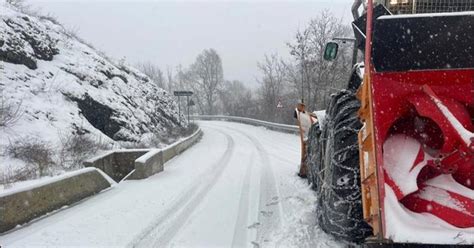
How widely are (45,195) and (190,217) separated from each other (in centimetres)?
214

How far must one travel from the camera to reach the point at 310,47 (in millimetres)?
25297

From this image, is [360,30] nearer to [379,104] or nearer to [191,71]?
[379,104]

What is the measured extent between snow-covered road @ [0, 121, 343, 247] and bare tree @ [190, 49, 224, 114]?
7217cm

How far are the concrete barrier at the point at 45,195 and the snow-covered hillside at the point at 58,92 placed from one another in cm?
432

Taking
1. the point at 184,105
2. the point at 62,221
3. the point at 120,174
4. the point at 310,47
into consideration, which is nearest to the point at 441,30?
the point at 62,221

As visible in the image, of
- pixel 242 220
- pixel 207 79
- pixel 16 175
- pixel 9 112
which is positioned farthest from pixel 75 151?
pixel 207 79

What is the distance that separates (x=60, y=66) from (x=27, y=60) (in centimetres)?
227

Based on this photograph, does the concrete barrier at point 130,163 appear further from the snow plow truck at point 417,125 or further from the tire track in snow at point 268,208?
the snow plow truck at point 417,125

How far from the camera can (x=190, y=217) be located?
5.87 meters

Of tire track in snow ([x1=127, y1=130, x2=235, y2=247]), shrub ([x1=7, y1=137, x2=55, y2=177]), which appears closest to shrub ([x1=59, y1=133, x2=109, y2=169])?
shrub ([x1=7, y1=137, x2=55, y2=177])

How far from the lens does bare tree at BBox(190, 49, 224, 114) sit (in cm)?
8194

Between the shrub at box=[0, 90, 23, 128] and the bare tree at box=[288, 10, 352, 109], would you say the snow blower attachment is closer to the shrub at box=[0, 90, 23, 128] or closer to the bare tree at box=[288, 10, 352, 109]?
the shrub at box=[0, 90, 23, 128]

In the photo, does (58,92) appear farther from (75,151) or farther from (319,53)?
(319,53)

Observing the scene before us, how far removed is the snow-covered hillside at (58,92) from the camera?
1464 centimetres
